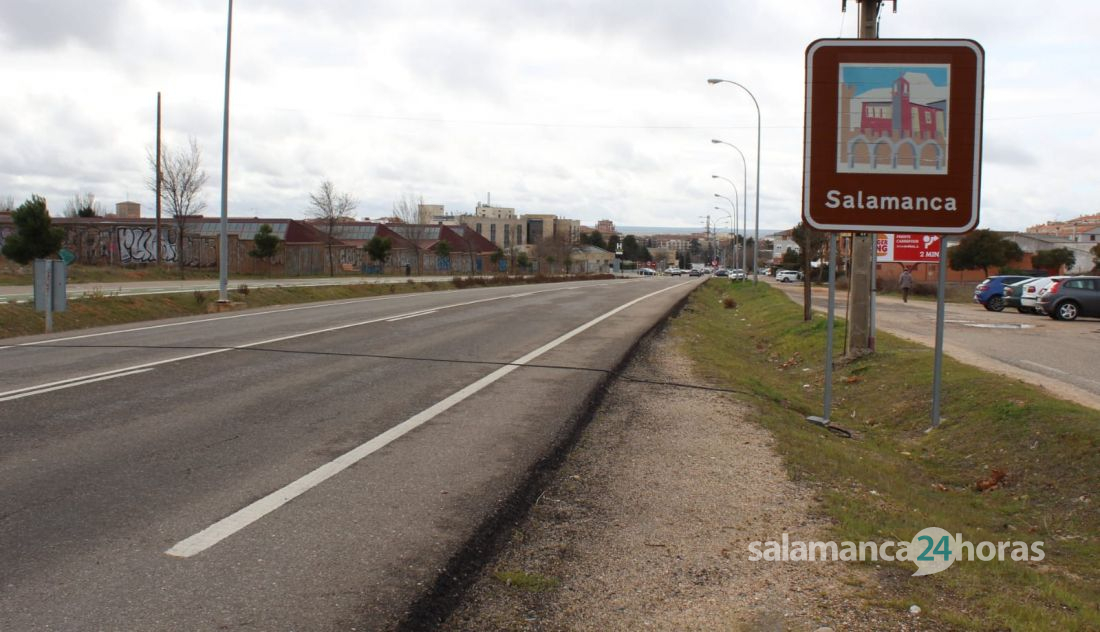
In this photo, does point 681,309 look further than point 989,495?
Yes

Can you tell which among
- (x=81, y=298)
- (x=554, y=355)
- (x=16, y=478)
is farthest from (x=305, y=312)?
(x=16, y=478)

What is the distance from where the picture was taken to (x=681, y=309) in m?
27.6

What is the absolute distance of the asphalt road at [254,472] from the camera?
4.07 meters

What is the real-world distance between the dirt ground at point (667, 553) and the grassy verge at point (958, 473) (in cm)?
30

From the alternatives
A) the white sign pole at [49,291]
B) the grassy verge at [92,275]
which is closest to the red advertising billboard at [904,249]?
the white sign pole at [49,291]

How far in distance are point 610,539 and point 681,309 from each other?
2291 centimetres

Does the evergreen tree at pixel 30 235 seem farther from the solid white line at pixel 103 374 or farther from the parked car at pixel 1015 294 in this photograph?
the parked car at pixel 1015 294

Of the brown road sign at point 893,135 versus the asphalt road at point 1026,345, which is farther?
the asphalt road at point 1026,345

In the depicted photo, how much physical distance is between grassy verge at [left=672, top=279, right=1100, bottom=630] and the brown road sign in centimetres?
219

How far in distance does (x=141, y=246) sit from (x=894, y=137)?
5830cm

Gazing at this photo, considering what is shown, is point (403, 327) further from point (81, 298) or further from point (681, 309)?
point (681, 309)

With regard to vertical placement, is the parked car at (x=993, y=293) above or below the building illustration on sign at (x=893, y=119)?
below

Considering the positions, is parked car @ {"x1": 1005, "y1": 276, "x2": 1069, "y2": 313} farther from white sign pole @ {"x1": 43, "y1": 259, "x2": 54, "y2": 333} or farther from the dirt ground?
white sign pole @ {"x1": 43, "y1": 259, "x2": 54, "y2": 333}

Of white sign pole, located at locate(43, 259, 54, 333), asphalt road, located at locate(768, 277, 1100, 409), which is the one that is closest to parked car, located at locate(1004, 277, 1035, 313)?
asphalt road, located at locate(768, 277, 1100, 409)
